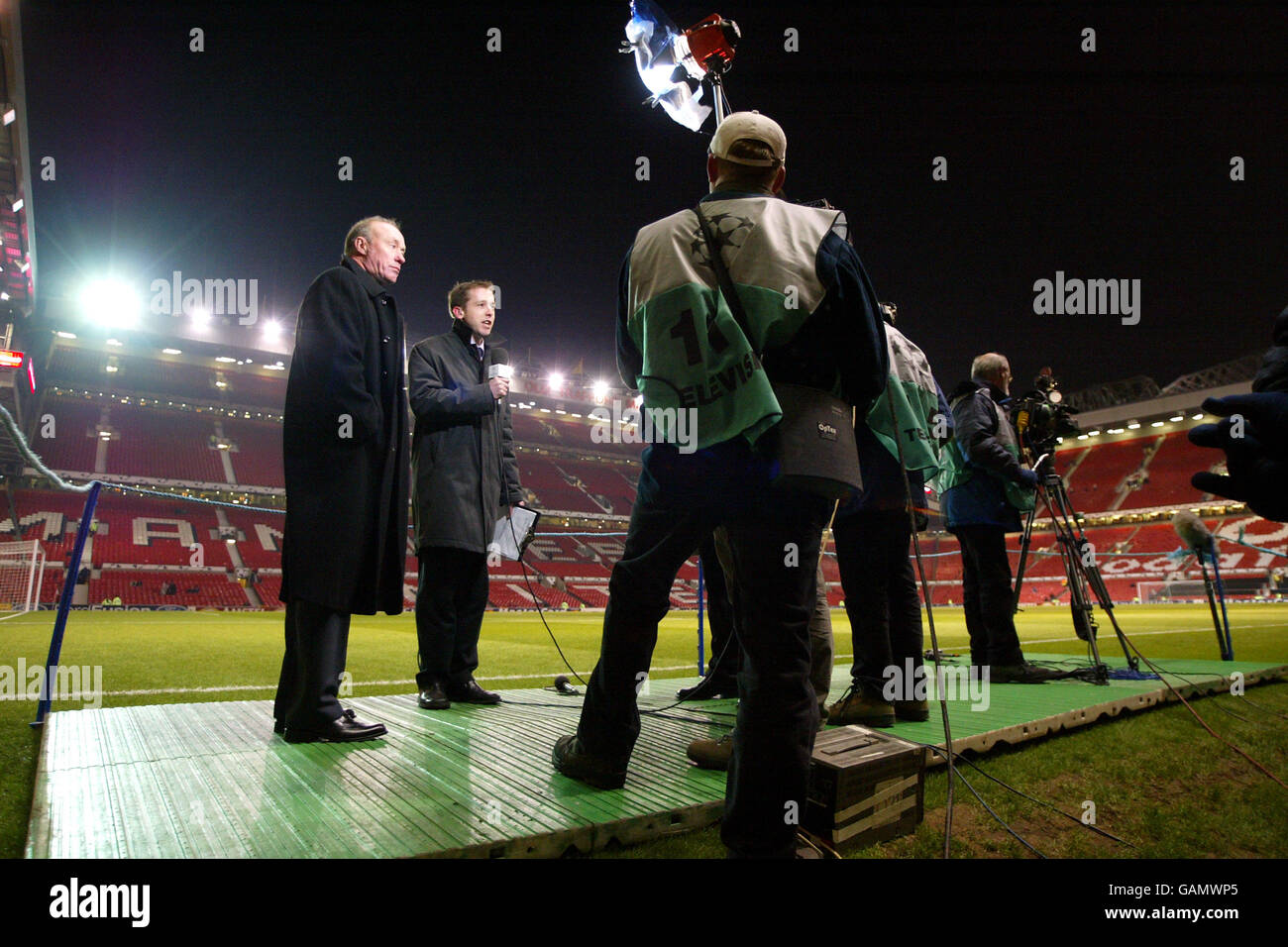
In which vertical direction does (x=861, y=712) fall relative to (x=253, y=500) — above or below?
below

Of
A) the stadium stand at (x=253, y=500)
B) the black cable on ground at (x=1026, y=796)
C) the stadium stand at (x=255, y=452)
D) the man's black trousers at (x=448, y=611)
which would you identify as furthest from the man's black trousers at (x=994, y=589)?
the stadium stand at (x=255, y=452)

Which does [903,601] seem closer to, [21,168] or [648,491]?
[648,491]

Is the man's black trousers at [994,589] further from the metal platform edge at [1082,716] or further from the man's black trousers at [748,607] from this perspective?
the man's black trousers at [748,607]

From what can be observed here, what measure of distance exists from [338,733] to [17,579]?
23.5m

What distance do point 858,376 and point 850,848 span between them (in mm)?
1209

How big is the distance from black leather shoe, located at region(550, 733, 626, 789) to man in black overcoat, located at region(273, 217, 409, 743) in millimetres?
879

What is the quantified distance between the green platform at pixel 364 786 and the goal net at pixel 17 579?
2079 centimetres

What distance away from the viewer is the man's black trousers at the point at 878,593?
2.76 m

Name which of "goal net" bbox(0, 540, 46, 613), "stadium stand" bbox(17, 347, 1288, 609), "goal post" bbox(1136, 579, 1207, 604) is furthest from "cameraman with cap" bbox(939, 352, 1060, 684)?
"goal post" bbox(1136, 579, 1207, 604)

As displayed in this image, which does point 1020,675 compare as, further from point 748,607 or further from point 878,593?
point 748,607

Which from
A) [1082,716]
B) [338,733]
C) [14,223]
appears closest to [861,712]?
[1082,716]

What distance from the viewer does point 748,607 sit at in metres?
1.50

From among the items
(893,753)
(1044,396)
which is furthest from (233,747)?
(1044,396)
